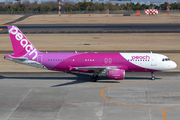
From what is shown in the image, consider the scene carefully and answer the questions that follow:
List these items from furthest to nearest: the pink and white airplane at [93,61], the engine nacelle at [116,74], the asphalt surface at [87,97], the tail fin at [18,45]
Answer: the tail fin at [18,45], the pink and white airplane at [93,61], the engine nacelle at [116,74], the asphalt surface at [87,97]

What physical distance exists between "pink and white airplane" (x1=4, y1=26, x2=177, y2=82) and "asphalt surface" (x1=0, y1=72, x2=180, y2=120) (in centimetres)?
225

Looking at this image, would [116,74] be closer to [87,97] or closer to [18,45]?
[87,97]

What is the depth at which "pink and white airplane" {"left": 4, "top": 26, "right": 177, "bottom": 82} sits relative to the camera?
4197 cm

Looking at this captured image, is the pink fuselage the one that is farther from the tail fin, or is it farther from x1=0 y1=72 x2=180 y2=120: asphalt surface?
x1=0 y1=72 x2=180 y2=120: asphalt surface

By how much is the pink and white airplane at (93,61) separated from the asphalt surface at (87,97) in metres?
2.25

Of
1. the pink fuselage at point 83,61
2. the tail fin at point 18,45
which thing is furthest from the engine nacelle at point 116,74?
the tail fin at point 18,45

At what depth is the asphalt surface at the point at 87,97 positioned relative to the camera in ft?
98.3

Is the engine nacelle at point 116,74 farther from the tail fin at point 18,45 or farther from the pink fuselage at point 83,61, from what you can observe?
the tail fin at point 18,45

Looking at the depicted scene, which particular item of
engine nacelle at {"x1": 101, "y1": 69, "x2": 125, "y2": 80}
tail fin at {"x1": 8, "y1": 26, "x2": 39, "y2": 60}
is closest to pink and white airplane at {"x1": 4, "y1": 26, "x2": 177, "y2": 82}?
tail fin at {"x1": 8, "y1": 26, "x2": 39, "y2": 60}

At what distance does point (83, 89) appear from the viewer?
39156mm

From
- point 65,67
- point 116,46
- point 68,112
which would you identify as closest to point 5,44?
point 116,46

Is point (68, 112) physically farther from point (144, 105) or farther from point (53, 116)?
point (144, 105)

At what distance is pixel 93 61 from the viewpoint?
42375 millimetres

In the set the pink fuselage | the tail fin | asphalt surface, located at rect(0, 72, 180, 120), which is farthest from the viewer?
the tail fin
